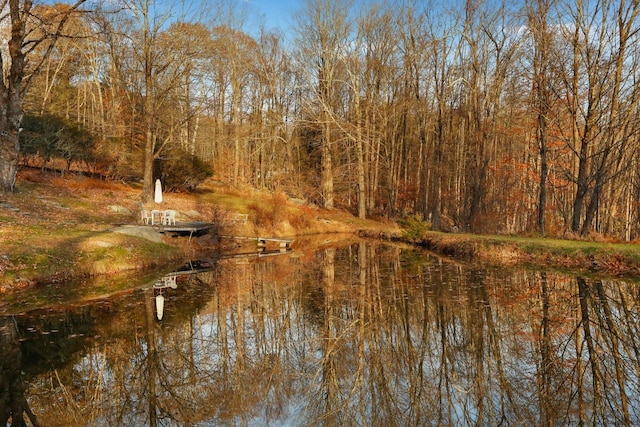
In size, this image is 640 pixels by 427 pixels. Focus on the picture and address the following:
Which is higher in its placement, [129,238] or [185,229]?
[185,229]

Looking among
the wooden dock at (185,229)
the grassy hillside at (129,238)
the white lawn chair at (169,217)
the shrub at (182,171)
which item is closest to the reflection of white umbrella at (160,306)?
the grassy hillside at (129,238)

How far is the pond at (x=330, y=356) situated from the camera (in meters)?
5.68

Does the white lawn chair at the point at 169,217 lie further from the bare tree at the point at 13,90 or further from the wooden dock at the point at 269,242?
the bare tree at the point at 13,90

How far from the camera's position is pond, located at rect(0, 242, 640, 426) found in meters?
5.68

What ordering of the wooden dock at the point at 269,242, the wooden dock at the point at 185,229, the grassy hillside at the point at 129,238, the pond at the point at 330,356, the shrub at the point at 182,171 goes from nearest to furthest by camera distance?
the pond at the point at 330,356 → the grassy hillside at the point at 129,238 → the wooden dock at the point at 185,229 → the wooden dock at the point at 269,242 → the shrub at the point at 182,171

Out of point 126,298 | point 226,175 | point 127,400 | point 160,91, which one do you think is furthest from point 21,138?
point 127,400

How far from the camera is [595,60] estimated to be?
1964 centimetres

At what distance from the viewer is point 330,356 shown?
25.1 feet

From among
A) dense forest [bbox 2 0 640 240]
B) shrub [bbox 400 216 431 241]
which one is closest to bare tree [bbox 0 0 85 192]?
dense forest [bbox 2 0 640 240]

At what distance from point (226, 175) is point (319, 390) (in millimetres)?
34676

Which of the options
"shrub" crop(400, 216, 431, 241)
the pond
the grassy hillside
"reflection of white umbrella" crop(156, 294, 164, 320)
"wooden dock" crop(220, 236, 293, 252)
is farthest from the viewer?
"shrub" crop(400, 216, 431, 241)

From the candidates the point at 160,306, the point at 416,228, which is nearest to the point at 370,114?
the point at 416,228

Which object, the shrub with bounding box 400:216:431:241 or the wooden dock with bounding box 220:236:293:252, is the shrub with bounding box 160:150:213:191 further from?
the shrub with bounding box 400:216:431:241

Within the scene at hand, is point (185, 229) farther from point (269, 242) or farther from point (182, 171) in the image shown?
point (182, 171)
